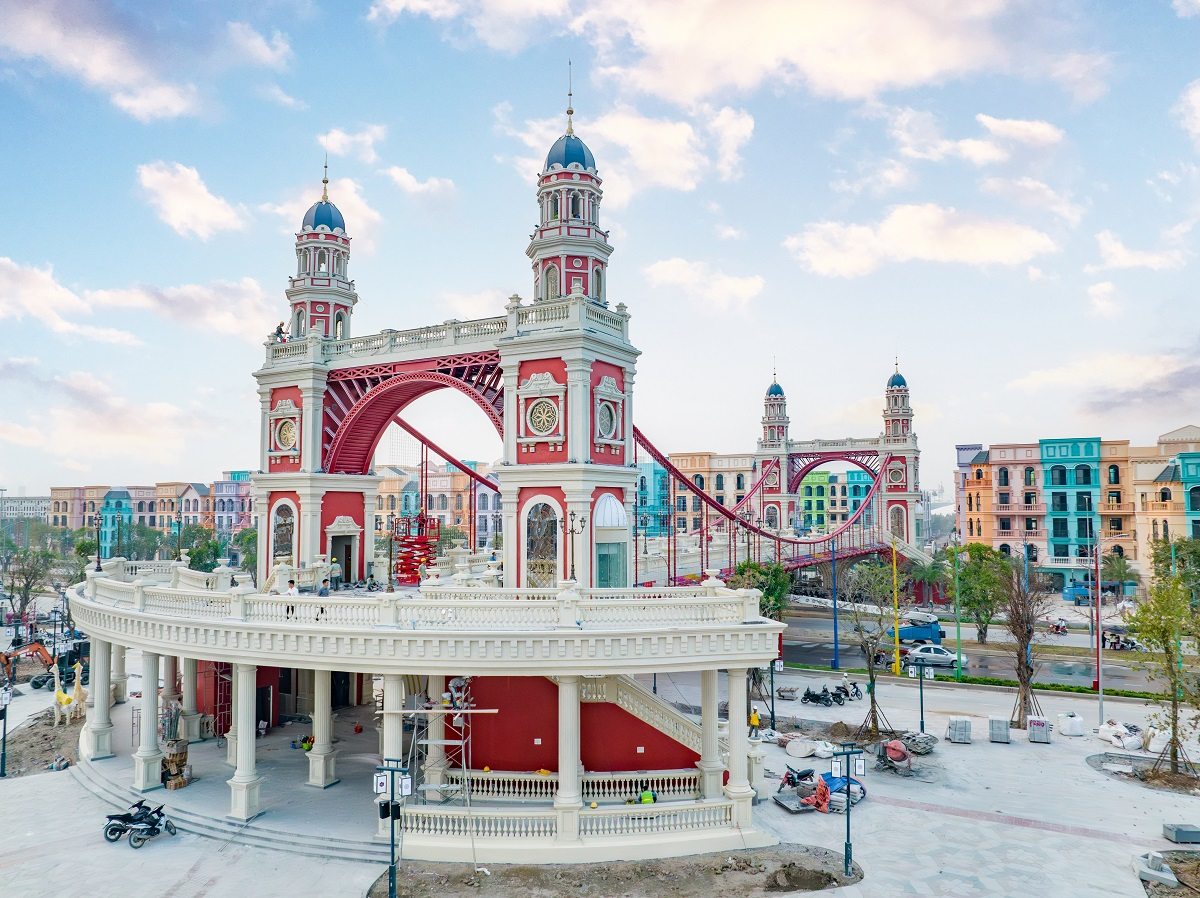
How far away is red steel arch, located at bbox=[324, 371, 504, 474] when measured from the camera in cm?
3048

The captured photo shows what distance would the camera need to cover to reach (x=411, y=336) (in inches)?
1265

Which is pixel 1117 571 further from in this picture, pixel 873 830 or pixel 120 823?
pixel 120 823

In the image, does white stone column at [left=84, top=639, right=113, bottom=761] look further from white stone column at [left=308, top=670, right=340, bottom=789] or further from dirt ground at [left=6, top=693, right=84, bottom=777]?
white stone column at [left=308, top=670, right=340, bottom=789]

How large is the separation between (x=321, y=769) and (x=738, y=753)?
12250 millimetres

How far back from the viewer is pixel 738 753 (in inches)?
792

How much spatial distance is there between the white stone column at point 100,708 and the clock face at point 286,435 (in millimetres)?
11320

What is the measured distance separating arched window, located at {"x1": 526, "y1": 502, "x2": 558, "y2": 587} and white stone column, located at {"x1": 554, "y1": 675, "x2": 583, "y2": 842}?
7.96 meters

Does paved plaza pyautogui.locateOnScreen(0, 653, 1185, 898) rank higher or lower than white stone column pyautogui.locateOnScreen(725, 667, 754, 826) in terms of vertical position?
lower

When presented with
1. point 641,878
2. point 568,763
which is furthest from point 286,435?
point 641,878

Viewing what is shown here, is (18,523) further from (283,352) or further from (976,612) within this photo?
(976,612)

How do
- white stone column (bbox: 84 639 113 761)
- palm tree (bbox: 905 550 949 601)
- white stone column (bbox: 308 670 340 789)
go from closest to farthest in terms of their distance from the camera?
white stone column (bbox: 308 670 340 789) → white stone column (bbox: 84 639 113 761) → palm tree (bbox: 905 550 949 601)

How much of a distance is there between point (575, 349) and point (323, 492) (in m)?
14.7

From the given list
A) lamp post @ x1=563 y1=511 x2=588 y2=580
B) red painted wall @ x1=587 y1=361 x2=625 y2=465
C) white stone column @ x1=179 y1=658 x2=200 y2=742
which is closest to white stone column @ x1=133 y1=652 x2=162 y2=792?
white stone column @ x1=179 y1=658 x2=200 y2=742

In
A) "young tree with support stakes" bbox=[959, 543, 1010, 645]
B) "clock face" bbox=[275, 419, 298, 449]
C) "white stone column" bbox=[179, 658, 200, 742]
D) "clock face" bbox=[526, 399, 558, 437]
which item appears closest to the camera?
"white stone column" bbox=[179, 658, 200, 742]
